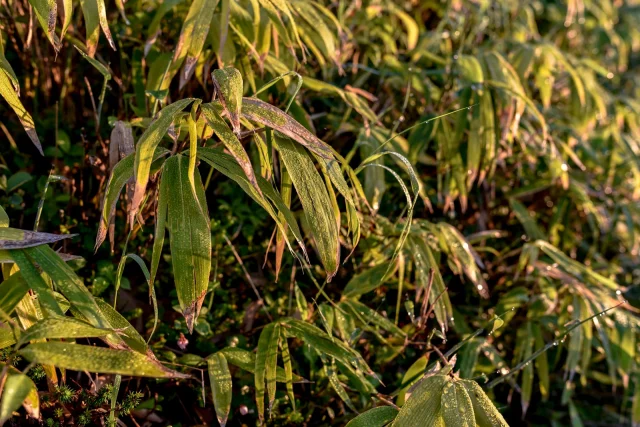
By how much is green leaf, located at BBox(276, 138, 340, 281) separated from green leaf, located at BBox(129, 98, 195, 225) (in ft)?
0.56

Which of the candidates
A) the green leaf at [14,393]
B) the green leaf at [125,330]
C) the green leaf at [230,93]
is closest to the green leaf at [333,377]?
the green leaf at [125,330]

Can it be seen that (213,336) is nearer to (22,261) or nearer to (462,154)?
(22,261)

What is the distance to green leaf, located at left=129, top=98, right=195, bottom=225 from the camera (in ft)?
2.97

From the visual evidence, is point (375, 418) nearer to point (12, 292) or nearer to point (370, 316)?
point (370, 316)

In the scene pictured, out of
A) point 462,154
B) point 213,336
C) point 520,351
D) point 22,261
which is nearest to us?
point 22,261

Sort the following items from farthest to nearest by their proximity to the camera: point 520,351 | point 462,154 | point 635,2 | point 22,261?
point 635,2
point 462,154
point 520,351
point 22,261

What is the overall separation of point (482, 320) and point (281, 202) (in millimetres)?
807

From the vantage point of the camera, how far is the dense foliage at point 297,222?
0.99 m

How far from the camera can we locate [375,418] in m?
1.06

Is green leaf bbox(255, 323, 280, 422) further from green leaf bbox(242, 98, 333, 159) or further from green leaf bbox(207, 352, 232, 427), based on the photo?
green leaf bbox(242, 98, 333, 159)

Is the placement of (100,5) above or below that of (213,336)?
above

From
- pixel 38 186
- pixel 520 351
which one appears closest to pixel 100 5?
pixel 38 186

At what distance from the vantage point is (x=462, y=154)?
1663 millimetres

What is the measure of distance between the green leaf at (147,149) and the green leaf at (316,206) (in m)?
0.17
